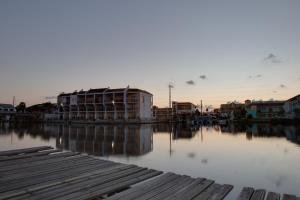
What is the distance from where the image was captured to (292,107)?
6856 cm

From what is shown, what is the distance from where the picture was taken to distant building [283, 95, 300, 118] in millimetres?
61188

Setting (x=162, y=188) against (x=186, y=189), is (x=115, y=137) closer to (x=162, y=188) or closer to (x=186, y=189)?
(x=162, y=188)

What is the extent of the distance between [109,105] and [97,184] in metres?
73.1

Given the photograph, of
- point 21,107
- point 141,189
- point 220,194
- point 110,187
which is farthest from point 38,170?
point 21,107

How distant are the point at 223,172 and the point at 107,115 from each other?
69.9 metres

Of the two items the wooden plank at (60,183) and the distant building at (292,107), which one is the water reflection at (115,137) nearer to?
the wooden plank at (60,183)

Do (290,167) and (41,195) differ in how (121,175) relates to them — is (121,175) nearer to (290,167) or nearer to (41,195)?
(41,195)

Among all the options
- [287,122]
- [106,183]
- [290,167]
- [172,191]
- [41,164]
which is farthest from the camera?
[287,122]

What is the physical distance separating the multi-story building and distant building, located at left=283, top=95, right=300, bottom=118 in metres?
39.1

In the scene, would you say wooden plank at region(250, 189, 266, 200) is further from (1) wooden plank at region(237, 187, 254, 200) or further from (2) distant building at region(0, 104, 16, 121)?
(2) distant building at region(0, 104, 16, 121)

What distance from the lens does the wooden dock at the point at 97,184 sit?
499 centimetres

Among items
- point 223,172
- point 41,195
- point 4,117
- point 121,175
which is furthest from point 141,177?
point 4,117

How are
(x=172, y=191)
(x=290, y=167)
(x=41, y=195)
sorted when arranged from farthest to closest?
(x=290, y=167) < (x=172, y=191) < (x=41, y=195)

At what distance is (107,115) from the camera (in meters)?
78.0
